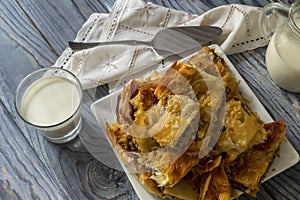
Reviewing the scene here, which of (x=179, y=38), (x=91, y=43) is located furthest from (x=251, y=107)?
(x=91, y=43)

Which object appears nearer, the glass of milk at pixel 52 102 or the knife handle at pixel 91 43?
the glass of milk at pixel 52 102

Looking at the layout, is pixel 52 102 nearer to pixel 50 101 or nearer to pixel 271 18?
pixel 50 101

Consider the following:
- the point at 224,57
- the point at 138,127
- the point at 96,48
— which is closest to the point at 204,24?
the point at 224,57

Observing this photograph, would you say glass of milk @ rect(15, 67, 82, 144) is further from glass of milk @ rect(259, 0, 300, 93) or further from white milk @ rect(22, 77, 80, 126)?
glass of milk @ rect(259, 0, 300, 93)

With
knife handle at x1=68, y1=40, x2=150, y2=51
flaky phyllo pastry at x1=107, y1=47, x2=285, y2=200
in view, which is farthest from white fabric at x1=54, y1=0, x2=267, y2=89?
flaky phyllo pastry at x1=107, y1=47, x2=285, y2=200

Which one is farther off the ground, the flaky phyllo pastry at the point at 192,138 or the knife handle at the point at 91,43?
the knife handle at the point at 91,43

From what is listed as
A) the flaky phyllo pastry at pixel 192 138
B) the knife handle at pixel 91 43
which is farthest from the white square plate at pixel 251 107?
the knife handle at pixel 91 43

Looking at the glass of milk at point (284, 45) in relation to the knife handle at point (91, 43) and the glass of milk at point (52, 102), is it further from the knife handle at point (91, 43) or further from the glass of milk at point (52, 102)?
the glass of milk at point (52, 102)
